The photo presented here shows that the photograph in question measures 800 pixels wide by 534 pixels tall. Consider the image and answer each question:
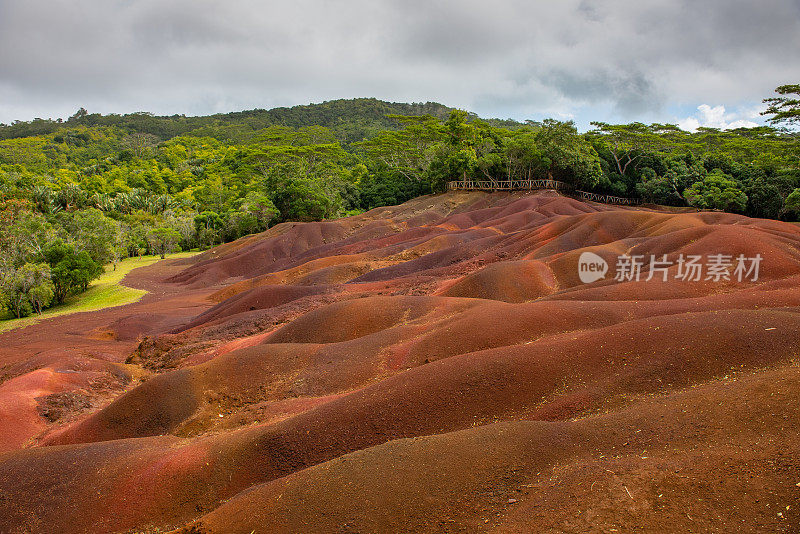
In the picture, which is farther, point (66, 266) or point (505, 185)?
point (505, 185)

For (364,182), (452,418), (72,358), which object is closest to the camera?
(452,418)

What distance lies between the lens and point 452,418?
10.9 m

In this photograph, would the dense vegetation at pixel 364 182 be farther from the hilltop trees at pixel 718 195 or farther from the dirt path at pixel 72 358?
the dirt path at pixel 72 358

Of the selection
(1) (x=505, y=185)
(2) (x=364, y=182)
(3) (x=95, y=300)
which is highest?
(2) (x=364, y=182)

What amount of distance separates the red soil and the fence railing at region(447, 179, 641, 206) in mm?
38563

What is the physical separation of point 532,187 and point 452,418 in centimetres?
5403

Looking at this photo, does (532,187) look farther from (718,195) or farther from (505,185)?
(718,195)

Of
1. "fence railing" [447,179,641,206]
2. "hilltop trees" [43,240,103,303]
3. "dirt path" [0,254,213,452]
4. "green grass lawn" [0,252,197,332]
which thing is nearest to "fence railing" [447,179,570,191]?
"fence railing" [447,179,641,206]

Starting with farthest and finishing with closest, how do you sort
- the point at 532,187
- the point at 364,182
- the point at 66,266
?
the point at 364,182 → the point at 532,187 → the point at 66,266

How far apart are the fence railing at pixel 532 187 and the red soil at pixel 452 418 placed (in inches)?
1518

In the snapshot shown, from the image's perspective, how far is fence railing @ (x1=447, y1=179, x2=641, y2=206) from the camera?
61.3 meters

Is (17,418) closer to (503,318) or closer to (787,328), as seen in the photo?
(503,318)

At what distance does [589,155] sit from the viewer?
60.8m

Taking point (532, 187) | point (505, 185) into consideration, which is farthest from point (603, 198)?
point (505, 185)
